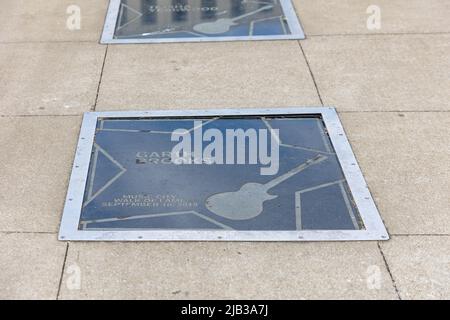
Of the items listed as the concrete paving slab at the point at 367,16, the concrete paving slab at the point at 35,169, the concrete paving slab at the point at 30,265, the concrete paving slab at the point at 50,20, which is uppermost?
the concrete paving slab at the point at 50,20

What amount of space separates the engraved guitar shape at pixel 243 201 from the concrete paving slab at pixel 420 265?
3.26ft

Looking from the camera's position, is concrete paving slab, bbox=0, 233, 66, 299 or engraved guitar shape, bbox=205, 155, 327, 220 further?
engraved guitar shape, bbox=205, 155, 327, 220

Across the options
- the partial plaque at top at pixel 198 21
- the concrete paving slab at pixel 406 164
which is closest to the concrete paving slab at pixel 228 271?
the concrete paving slab at pixel 406 164

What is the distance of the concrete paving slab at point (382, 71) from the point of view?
22.7 ft

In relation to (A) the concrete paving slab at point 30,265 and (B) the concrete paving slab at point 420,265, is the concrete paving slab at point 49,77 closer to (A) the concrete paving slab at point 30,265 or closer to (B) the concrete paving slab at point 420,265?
(A) the concrete paving slab at point 30,265

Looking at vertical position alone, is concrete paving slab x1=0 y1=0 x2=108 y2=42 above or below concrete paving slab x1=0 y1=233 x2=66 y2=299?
above

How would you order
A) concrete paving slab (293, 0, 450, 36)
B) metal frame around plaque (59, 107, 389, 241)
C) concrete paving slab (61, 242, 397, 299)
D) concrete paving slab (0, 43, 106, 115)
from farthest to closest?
concrete paving slab (293, 0, 450, 36) < concrete paving slab (0, 43, 106, 115) < metal frame around plaque (59, 107, 389, 241) < concrete paving slab (61, 242, 397, 299)

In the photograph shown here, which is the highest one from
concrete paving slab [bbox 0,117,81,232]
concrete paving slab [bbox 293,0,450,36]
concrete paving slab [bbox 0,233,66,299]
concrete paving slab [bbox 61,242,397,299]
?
concrete paving slab [bbox 0,117,81,232]

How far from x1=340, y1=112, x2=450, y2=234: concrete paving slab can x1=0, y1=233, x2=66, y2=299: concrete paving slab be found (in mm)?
2410

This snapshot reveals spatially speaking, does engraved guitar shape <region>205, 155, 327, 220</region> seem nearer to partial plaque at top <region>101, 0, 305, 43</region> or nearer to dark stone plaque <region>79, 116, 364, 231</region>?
dark stone plaque <region>79, 116, 364, 231</region>

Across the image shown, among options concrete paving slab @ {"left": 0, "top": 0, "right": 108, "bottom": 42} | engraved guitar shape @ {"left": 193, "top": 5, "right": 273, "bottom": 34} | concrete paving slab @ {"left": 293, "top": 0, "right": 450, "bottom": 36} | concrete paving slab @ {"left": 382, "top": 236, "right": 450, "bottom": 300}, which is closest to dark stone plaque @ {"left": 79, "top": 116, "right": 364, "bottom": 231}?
concrete paving slab @ {"left": 382, "top": 236, "right": 450, "bottom": 300}

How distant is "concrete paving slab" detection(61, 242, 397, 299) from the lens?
14.5 feet

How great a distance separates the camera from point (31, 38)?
8523mm
